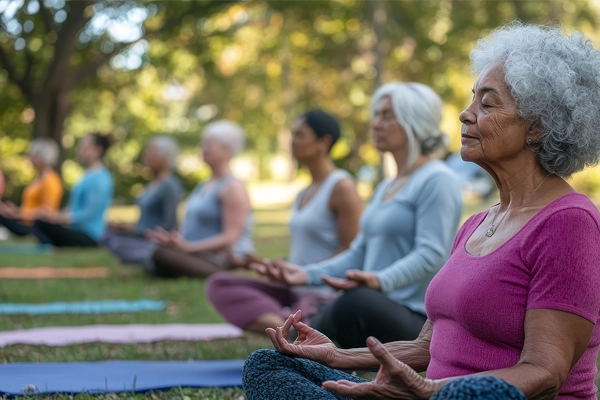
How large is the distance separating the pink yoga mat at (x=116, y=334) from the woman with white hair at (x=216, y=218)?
6.72 ft

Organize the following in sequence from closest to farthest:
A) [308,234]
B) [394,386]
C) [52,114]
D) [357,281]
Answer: [394,386]
[357,281]
[308,234]
[52,114]

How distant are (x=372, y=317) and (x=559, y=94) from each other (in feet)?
6.42

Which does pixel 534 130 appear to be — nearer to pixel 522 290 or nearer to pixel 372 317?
pixel 522 290

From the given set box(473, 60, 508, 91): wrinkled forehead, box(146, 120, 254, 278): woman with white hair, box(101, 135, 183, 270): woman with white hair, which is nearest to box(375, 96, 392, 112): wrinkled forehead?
box(473, 60, 508, 91): wrinkled forehead

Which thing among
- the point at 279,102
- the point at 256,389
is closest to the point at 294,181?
the point at 279,102

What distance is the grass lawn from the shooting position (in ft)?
15.7

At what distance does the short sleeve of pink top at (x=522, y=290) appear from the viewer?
7.16ft

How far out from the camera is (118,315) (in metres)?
6.82

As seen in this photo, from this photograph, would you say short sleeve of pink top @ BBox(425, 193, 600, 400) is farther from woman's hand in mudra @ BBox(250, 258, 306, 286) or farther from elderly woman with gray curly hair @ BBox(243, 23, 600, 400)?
woman's hand in mudra @ BBox(250, 258, 306, 286)

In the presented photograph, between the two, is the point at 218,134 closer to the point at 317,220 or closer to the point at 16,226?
the point at 317,220

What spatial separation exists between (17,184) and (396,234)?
21292 mm

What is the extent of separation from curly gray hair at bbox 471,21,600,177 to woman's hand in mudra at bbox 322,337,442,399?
770mm

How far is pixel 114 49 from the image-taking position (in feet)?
64.7

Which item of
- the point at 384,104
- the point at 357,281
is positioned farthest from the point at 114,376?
the point at 384,104
